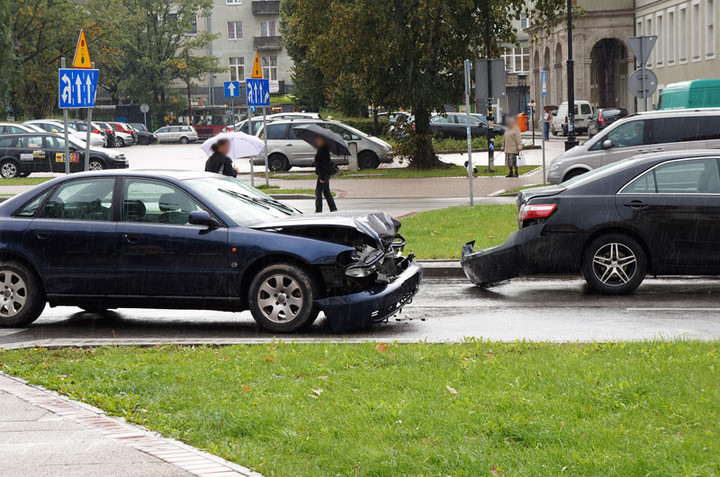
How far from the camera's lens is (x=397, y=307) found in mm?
9469

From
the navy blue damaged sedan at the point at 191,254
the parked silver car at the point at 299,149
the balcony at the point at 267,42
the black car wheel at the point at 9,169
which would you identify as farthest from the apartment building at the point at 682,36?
the balcony at the point at 267,42

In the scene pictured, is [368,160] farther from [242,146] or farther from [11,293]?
[11,293]

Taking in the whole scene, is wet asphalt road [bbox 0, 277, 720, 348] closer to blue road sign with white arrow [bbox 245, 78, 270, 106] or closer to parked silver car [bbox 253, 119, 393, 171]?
blue road sign with white arrow [bbox 245, 78, 270, 106]

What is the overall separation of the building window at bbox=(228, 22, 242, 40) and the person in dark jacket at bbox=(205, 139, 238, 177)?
92.1 m

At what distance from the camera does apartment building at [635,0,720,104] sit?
177ft

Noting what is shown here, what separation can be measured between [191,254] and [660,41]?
5904 centimetres

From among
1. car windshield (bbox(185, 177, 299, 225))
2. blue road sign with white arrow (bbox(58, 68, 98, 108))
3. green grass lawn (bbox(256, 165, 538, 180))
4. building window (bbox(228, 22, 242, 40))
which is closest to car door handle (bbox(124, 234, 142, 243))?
car windshield (bbox(185, 177, 299, 225))

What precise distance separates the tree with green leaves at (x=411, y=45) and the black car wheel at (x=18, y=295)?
83.4 ft

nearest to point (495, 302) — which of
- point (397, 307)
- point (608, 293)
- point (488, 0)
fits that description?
point (608, 293)

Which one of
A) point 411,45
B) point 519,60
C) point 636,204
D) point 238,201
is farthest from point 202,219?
point 519,60

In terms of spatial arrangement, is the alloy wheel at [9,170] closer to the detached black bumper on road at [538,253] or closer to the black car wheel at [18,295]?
the black car wheel at [18,295]

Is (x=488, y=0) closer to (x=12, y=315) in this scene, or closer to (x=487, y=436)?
(x=12, y=315)

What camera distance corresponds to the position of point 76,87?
1542 centimetres

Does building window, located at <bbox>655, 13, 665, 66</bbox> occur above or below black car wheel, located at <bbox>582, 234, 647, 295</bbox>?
above
